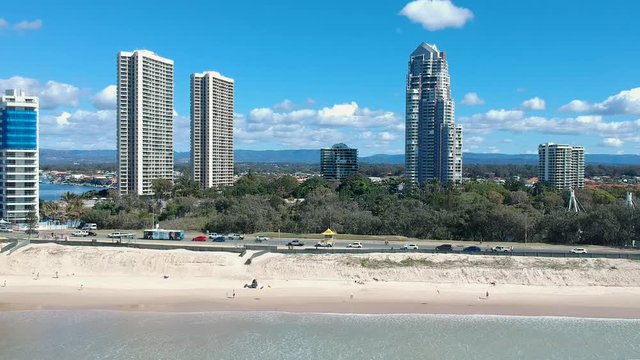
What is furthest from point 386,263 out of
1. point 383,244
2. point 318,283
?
point 383,244

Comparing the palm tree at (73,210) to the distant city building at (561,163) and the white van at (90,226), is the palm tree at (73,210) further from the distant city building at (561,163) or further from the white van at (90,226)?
the distant city building at (561,163)

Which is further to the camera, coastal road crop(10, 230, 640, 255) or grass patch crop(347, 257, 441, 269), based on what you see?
coastal road crop(10, 230, 640, 255)

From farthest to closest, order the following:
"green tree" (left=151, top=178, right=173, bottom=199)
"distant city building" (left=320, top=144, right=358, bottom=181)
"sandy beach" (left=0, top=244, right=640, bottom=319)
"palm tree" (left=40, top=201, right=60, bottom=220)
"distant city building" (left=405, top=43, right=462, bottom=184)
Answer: "distant city building" (left=320, top=144, right=358, bottom=181) < "distant city building" (left=405, top=43, right=462, bottom=184) < "green tree" (left=151, top=178, right=173, bottom=199) < "palm tree" (left=40, top=201, right=60, bottom=220) < "sandy beach" (left=0, top=244, right=640, bottom=319)

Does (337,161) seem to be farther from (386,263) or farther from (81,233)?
(386,263)

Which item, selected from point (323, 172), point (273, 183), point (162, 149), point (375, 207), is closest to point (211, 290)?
point (375, 207)

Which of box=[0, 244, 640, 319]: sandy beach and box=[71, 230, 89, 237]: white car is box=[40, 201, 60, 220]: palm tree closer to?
box=[71, 230, 89, 237]: white car

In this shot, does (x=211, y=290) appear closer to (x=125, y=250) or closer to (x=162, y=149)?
(x=125, y=250)

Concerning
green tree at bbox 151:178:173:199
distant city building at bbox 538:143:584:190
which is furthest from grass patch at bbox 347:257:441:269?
distant city building at bbox 538:143:584:190
